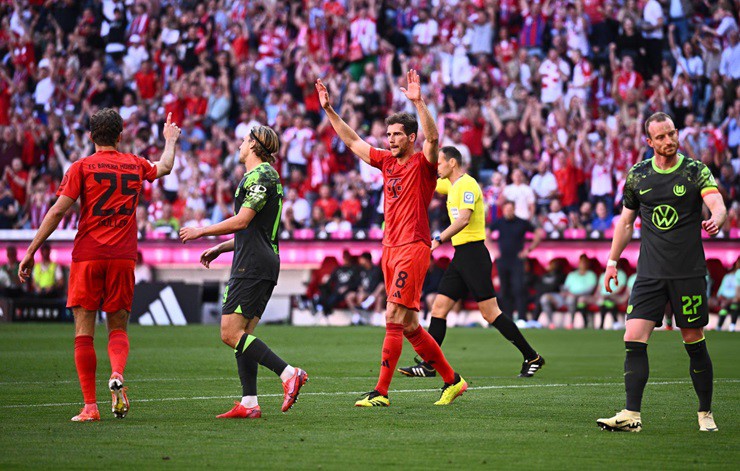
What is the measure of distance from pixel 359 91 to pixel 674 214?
1986 centimetres

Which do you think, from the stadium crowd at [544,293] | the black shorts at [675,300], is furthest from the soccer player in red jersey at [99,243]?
the stadium crowd at [544,293]

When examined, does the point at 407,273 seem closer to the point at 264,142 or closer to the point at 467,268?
the point at 264,142

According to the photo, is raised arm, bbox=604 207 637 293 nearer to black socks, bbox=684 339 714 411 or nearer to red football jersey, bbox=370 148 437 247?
black socks, bbox=684 339 714 411

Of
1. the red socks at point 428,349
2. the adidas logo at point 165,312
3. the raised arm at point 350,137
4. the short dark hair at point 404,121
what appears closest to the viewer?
the short dark hair at point 404,121

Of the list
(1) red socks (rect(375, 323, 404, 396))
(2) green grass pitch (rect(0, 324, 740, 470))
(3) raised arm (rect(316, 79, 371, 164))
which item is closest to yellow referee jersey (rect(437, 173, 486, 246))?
(2) green grass pitch (rect(0, 324, 740, 470))

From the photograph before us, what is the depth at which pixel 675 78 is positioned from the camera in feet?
80.3

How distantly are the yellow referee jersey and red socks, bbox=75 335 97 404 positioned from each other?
5212 millimetres

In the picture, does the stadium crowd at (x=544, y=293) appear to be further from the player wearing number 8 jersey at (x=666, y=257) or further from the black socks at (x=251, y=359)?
the black socks at (x=251, y=359)

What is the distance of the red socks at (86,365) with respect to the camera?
348 inches

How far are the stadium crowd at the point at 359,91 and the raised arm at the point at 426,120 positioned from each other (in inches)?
530

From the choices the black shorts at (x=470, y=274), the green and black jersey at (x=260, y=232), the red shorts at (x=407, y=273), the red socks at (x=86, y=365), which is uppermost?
the green and black jersey at (x=260, y=232)

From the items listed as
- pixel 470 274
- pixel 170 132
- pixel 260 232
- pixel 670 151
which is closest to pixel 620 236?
pixel 670 151

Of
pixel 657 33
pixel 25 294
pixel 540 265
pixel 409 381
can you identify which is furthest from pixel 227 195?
pixel 409 381

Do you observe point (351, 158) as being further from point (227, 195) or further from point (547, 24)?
point (547, 24)
